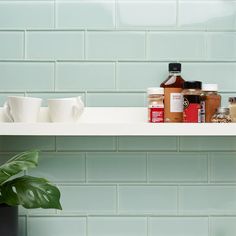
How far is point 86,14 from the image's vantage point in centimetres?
131

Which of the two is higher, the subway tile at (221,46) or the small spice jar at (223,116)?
the subway tile at (221,46)

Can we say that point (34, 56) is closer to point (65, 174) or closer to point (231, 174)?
point (65, 174)

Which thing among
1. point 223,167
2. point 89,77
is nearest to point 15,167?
point 89,77

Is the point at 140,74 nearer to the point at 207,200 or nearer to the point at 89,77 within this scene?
the point at 89,77

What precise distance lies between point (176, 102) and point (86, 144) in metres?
0.30

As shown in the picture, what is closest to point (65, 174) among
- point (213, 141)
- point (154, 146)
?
point (154, 146)

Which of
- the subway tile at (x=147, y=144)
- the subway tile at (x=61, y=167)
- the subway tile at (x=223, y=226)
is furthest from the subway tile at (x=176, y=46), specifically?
the subway tile at (x=223, y=226)

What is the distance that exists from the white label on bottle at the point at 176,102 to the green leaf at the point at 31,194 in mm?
371

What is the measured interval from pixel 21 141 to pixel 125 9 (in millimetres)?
483

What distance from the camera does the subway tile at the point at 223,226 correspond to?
4.30 feet

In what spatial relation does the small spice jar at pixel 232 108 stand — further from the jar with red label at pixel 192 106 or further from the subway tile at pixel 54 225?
the subway tile at pixel 54 225

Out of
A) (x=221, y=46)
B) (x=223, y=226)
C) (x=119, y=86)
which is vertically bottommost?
(x=223, y=226)

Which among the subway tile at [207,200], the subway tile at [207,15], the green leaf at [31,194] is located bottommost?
the subway tile at [207,200]

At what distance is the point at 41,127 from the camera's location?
112 centimetres
